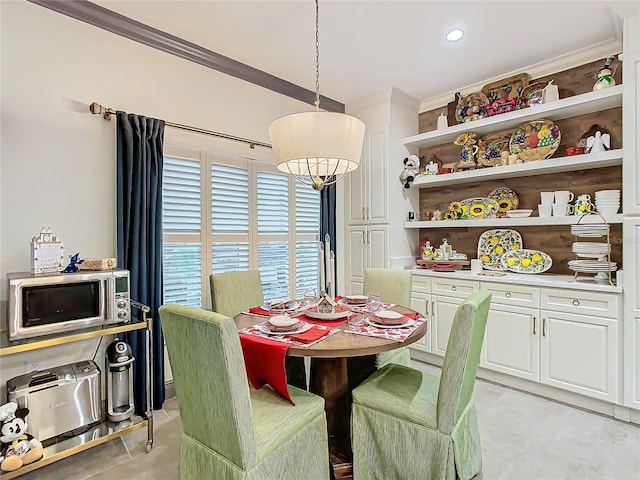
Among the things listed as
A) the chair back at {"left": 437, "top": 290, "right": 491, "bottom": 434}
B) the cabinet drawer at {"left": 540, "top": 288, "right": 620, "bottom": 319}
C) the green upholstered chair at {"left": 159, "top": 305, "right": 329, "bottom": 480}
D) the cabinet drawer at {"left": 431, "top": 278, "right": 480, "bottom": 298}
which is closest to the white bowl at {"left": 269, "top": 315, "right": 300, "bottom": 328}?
the green upholstered chair at {"left": 159, "top": 305, "right": 329, "bottom": 480}

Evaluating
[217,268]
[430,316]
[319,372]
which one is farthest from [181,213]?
[430,316]

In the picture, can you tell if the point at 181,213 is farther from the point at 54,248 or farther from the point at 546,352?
the point at 546,352

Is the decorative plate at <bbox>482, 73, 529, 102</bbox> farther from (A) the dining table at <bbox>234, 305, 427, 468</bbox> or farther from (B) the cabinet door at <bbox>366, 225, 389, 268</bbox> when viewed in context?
(A) the dining table at <bbox>234, 305, 427, 468</bbox>

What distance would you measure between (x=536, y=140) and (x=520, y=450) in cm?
247

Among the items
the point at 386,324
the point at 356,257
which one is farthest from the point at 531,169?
the point at 386,324

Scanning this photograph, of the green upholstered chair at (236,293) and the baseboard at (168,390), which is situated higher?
the green upholstered chair at (236,293)

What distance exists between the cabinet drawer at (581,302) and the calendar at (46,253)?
3386mm

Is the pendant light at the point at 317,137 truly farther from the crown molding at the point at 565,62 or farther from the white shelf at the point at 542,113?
the crown molding at the point at 565,62

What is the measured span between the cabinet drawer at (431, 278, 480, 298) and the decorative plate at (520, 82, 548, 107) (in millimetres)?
1659

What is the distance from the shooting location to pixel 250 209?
10.9ft

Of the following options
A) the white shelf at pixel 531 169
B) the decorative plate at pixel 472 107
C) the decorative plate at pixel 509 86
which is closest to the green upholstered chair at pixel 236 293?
the white shelf at pixel 531 169

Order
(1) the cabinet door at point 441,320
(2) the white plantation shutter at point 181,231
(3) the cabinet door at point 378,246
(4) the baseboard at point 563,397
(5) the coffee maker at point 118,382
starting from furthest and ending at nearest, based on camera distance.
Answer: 1. (3) the cabinet door at point 378,246
2. (1) the cabinet door at point 441,320
3. (2) the white plantation shutter at point 181,231
4. (4) the baseboard at point 563,397
5. (5) the coffee maker at point 118,382

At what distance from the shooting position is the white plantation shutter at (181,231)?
277 cm

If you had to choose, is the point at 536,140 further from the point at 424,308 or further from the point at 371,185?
the point at 424,308
